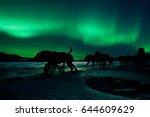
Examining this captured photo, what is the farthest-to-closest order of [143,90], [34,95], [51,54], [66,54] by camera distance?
[66,54] < [51,54] < [143,90] < [34,95]

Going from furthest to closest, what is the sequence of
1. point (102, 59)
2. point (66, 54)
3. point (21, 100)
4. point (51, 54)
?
point (102, 59), point (66, 54), point (51, 54), point (21, 100)

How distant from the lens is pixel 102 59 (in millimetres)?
29453

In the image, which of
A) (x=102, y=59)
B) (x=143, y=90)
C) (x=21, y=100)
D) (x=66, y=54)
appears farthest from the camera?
(x=102, y=59)

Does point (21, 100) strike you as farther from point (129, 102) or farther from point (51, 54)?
point (51, 54)

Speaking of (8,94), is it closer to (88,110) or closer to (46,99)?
(46,99)

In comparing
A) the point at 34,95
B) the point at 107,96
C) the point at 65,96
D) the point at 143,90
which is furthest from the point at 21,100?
the point at 143,90

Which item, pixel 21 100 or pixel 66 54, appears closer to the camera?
pixel 21 100

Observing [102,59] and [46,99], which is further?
[102,59]

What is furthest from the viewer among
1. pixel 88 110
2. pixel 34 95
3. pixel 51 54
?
pixel 51 54

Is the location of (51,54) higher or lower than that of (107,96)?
higher

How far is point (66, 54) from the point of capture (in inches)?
679

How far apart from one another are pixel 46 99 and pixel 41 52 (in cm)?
1031

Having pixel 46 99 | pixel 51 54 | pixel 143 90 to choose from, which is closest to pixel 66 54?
pixel 51 54

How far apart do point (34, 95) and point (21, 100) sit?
25.7 inches
